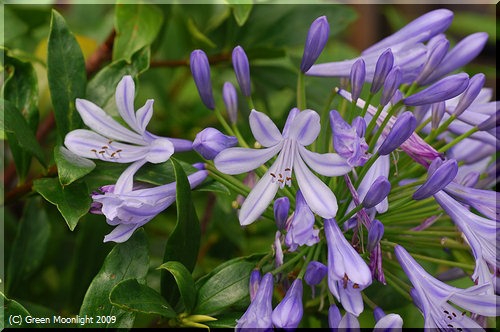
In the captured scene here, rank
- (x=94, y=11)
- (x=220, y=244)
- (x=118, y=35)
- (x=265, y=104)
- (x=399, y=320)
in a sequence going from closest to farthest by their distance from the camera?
(x=399, y=320), (x=118, y=35), (x=265, y=104), (x=220, y=244), (x=94, y=11)

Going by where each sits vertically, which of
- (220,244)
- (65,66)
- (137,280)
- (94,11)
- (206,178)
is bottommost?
(220,244)

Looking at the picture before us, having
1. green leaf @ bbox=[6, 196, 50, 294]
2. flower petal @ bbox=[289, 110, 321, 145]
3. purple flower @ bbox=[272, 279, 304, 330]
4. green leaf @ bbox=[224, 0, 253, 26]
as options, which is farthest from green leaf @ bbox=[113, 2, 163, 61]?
purple flower @ bbox=[272, 279, 304, 330]

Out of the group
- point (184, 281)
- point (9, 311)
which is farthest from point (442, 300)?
point (9, 311)

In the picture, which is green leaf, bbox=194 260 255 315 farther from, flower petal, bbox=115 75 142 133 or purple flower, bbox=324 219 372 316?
flower petal, bbox=115 75 142 133

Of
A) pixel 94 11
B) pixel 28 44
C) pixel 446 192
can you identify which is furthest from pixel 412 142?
pixel 94 11

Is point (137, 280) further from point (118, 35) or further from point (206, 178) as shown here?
point (118, 35)

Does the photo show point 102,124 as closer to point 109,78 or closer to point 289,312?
point 109,78

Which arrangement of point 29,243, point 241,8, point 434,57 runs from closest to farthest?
point 434,57
point 241,8
point 29,243
